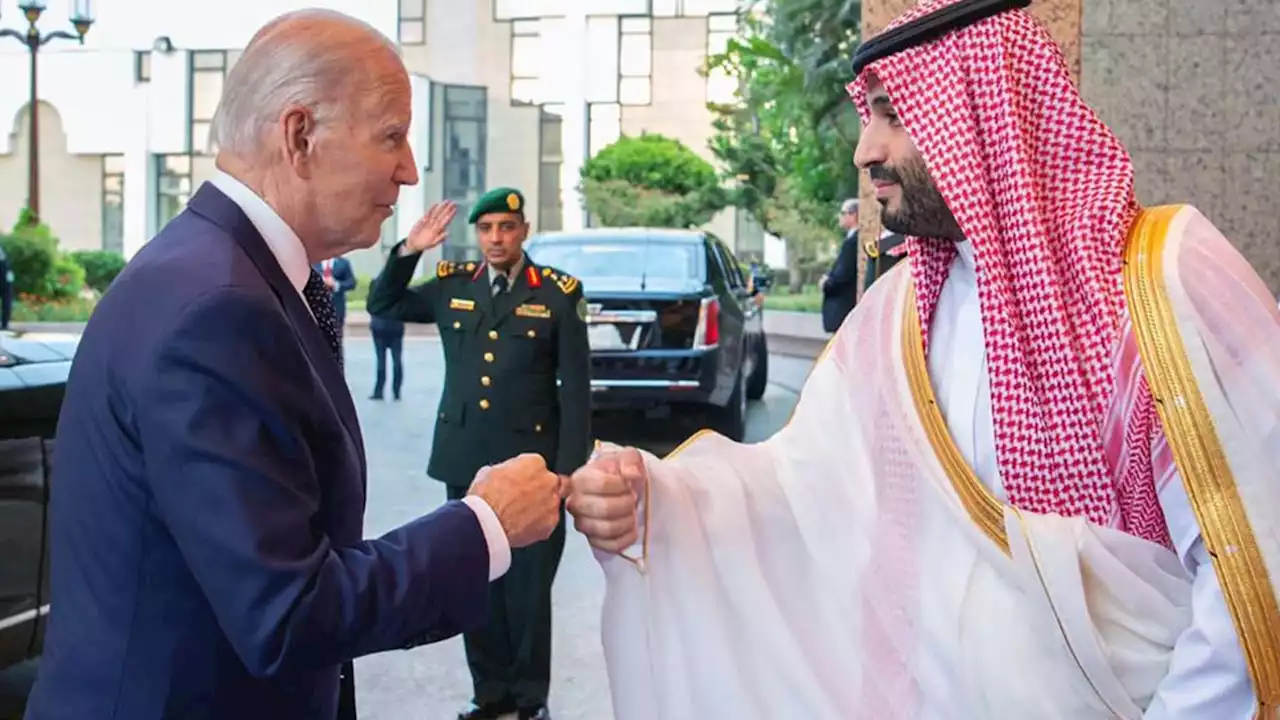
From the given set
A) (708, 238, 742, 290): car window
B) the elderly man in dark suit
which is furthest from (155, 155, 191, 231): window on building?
the elderly man in dark suit

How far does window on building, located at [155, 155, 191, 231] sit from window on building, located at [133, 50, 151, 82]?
195cm

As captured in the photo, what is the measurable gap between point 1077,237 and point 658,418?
31.2ft

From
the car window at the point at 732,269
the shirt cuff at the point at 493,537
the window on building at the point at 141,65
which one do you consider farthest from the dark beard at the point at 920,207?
the window on building at the point at 141,65

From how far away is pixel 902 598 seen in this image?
1.98 metres

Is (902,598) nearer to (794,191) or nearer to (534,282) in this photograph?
(534,282)

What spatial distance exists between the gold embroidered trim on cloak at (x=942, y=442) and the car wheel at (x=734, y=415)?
7.68 meters

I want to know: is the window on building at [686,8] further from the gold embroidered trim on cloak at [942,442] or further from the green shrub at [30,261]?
the gold embroidered trim on cloak at [942,442]

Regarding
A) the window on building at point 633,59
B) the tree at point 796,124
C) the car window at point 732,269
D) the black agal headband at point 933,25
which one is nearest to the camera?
the black agal headband at point 933,25

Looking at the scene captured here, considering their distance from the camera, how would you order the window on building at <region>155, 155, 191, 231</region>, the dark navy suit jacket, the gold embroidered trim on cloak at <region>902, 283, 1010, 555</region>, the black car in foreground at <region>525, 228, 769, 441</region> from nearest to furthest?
the dark navy suit jacket, the gold embroidered trim on cloak at <region>902, 283, 1010, 555</region>, the black car in foreground at <region>525, 228, 769, 441</region>, the window on building at <region>155, 155, 191, 231</region>

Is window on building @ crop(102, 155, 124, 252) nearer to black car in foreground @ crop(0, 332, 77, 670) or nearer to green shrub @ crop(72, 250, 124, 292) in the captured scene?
green shrub @ crop(72, 250, 124, 292)

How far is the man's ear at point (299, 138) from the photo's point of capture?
1559 millimetres

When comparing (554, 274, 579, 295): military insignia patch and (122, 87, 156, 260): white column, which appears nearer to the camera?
(554, 274, 579, 295): military insignia patch

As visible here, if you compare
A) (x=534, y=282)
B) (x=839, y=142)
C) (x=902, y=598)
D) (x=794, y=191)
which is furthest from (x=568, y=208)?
(x=902, y=598)

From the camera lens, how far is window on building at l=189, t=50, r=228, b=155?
29.2 meters
